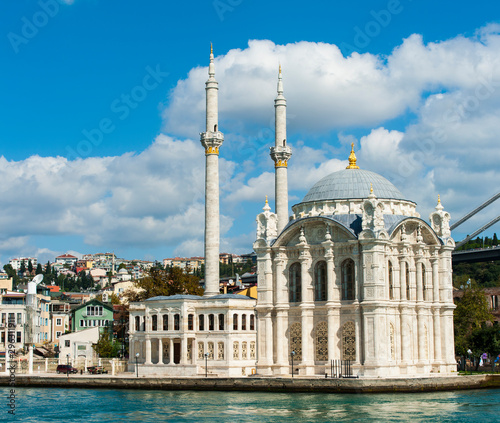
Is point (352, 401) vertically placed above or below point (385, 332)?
below

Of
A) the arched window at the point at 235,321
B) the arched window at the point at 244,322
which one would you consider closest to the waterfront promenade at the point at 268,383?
the arched window at the point at 235,321

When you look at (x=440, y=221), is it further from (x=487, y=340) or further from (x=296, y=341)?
(x=296, y=341)

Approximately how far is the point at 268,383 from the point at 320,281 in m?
7.28

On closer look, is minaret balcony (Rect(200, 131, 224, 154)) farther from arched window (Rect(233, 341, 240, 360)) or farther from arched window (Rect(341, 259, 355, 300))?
arched window (Rect(341, 259, 355, 300))

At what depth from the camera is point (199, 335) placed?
58344 mm

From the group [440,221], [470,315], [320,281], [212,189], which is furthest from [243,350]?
[470,315]

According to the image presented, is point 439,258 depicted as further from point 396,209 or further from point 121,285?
point 121,285

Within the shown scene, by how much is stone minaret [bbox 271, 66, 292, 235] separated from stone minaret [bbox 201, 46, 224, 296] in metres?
5.68

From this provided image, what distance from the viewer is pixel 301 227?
51375mm

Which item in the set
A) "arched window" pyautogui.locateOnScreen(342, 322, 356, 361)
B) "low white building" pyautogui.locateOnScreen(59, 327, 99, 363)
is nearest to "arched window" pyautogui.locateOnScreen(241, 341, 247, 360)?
"arched window" pyautogui.locateOnScreen(342, 322, 356, 361)

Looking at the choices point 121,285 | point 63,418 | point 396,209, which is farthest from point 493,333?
point 121,285

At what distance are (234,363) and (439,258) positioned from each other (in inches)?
617

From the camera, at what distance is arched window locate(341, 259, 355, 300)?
4953 centimetres

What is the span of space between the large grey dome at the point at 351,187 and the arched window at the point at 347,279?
453cm
